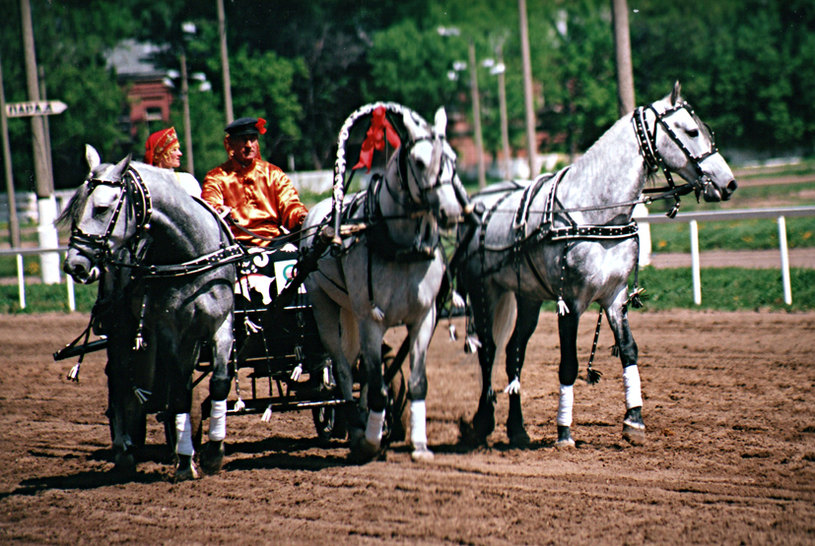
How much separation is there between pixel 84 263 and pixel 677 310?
8440 millimetres

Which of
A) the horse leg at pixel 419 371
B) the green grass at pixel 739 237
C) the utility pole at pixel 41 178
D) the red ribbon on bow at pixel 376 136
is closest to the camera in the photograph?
the red ribbon on bow at pixel 376 136

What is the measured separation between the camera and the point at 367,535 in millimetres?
4816

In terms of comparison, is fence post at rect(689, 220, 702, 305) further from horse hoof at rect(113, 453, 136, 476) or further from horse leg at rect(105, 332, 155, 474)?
horse hoof at rect(113, 453, 136, 476)

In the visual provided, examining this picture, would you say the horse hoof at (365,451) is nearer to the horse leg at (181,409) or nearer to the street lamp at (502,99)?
the horse leg at (181,409)

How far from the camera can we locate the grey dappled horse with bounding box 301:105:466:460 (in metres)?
5.52

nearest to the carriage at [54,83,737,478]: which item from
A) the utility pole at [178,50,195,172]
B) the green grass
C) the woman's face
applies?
the woman's face

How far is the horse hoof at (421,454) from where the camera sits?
6.14 meters

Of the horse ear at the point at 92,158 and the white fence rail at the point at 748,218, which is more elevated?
the horse ear at the point at 92,158

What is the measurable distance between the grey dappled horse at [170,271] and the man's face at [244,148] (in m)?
0.82

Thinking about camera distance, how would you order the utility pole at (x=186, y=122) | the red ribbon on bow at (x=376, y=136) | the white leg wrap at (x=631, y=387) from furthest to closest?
the utility pole at (x=186, y=122) < the white leg wrap at (x=631, y=387) < the red ribbon on bow at (x=376, y=136)

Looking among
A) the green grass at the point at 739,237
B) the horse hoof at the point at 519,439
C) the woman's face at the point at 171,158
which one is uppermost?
the woman's face at the point at 171,158

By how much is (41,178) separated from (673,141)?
13343 millimetres

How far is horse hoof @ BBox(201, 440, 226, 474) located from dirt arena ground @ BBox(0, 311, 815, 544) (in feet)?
0.30

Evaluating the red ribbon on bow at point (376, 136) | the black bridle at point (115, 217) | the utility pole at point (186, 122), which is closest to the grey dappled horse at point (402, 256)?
the red ribbon on bow at point (376, 136)
